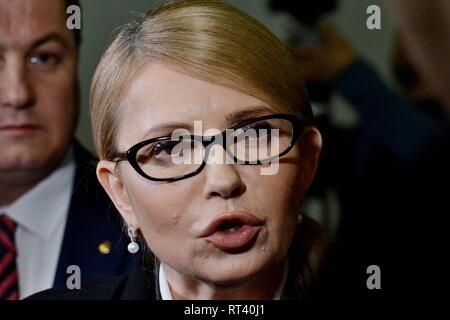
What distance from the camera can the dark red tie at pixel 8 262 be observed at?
1104mm

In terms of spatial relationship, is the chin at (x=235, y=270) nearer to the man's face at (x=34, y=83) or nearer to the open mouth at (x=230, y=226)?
the open mouth at (x=230, y=226)

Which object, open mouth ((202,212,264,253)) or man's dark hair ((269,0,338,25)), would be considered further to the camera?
man's dark hair ((269,0,338,25))

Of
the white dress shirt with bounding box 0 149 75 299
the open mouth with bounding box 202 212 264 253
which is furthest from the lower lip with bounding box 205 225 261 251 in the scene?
the white dress shirt with bounding box 0 149 75 299

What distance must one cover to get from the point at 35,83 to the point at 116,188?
249 millimetres

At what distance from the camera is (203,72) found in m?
0.88

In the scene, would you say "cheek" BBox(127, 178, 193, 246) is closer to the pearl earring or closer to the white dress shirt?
the pearl earring

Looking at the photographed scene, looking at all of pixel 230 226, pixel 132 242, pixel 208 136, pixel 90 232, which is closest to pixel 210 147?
pixel 208 136

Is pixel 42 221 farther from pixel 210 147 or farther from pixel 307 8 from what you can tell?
pixel 307 8

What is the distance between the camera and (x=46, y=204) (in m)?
1.12

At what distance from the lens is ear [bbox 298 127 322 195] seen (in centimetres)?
96

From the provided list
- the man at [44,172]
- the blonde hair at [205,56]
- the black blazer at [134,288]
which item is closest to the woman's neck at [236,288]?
the black blazer at [134,288]

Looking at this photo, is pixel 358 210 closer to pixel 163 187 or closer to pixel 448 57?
pixel 163 187

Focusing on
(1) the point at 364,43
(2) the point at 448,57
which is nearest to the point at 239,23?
(1) the point at 364,43

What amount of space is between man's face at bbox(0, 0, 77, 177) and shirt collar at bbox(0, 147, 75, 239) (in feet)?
0.13
